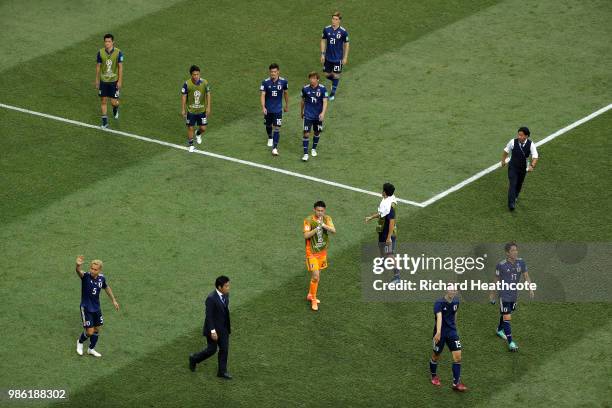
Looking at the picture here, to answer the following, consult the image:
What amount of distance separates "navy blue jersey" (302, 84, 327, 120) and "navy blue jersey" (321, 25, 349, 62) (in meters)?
3.70

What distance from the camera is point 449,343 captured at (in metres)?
23.6

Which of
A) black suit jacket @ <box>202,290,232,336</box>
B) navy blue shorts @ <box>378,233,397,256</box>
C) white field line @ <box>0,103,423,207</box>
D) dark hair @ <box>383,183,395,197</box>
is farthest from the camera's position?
white field line @ <box>0,103,423,207</box>

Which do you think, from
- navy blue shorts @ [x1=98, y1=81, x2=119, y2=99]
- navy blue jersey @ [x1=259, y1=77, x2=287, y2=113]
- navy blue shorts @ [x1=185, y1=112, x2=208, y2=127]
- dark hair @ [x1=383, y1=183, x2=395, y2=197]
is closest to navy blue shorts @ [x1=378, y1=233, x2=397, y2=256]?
dark hair @ [x1=383, y1=183, x2=395, y2=197]

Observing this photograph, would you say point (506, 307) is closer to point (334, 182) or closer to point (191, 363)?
point (191, 363)

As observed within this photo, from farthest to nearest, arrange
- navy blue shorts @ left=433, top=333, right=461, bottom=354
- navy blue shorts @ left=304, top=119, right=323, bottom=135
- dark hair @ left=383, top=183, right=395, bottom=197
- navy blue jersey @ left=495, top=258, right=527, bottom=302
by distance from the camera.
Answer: navy blue shorts @ left=304, top=119, right=323, bottom=135 < dark hair @ left=383, top=183, right=395, bottom=197 < navy blue jersey @ left=495, top=258, right=527, bottom=302 < navy blue shorts @ left=433, top=333, right=461, bottom=354

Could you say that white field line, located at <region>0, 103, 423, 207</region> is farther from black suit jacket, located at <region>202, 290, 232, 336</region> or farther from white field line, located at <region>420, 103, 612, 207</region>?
black suit jacket, located at <region>202, 290, 232, 336</region>

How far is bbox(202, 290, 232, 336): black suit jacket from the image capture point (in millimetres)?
23156

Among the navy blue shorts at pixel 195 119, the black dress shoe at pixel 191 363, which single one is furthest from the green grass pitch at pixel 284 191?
the navy blue shorts at pixel 195 119

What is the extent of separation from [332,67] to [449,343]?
1319cm

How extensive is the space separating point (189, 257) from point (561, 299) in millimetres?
7935

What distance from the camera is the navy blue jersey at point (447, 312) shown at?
76.7ft

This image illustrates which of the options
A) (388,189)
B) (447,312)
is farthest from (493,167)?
(447,312)

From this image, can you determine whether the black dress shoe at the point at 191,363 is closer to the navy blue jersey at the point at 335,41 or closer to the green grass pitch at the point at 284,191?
the green grass pitch at the point at 284,191

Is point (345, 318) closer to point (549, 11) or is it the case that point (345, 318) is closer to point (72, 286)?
point (72, 286)
